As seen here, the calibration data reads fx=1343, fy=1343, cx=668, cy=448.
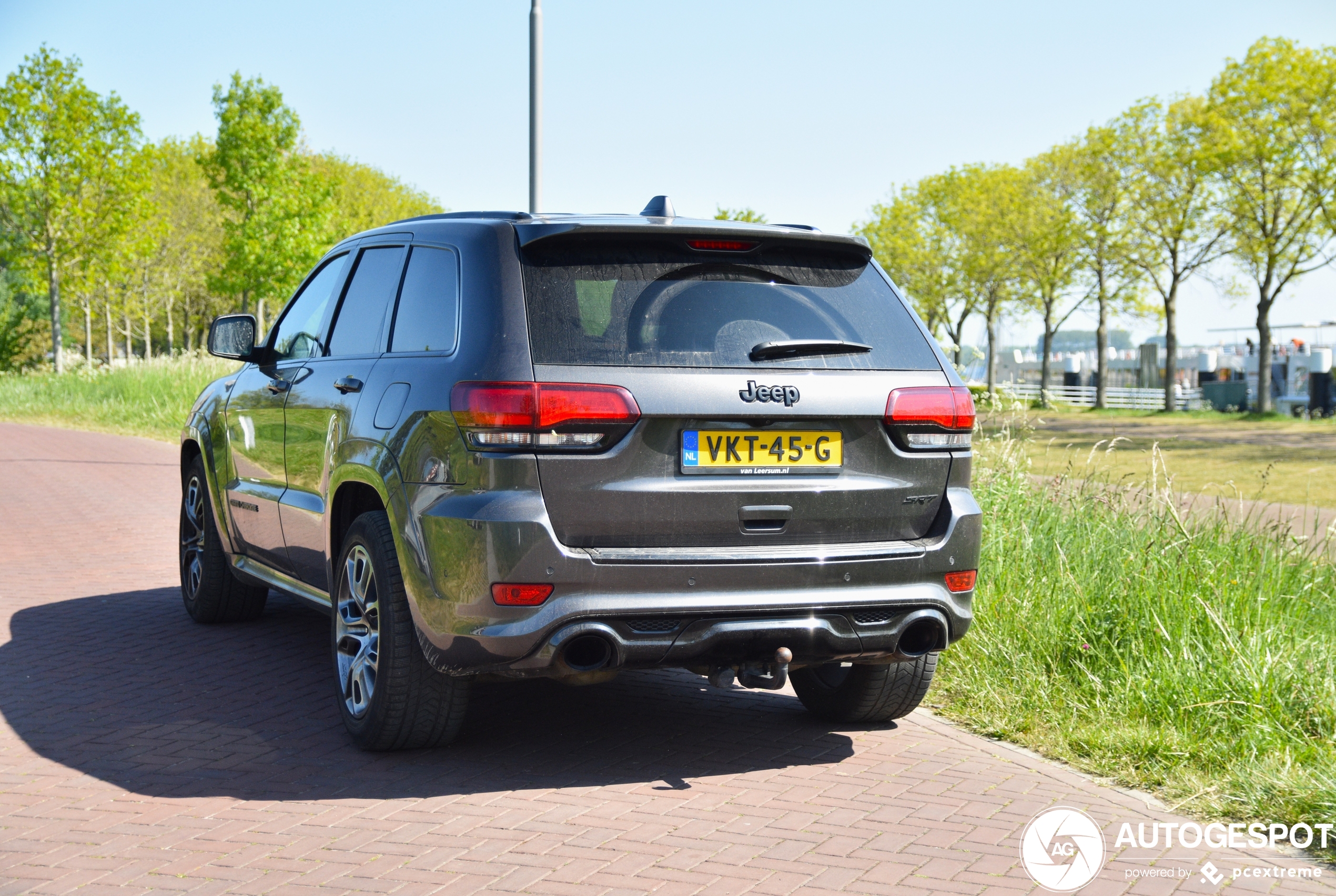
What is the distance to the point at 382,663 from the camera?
4473mm

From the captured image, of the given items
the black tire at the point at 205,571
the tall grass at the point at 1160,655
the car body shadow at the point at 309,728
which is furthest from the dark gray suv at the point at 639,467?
the black tire at the point at 205,571

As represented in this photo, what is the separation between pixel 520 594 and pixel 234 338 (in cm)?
286

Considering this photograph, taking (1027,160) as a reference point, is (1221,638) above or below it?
below

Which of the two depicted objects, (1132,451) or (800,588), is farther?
(1132,451)

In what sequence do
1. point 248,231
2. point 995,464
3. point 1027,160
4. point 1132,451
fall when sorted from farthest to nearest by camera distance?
point 1027,160 → point 248,231 → point 1132,451 → point 995,464

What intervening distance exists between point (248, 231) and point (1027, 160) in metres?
25.8

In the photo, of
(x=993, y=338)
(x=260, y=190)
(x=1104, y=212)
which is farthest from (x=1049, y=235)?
(x=260, y=190)

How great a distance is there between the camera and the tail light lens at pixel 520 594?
3967 mm

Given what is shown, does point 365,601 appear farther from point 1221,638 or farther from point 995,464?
point 995,464

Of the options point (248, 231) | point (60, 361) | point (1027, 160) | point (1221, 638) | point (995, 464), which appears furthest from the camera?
point (1027, 160)

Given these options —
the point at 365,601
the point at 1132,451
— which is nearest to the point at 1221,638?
the point at 365,601

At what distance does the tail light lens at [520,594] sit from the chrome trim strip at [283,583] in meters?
1.38

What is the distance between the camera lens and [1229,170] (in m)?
33.8

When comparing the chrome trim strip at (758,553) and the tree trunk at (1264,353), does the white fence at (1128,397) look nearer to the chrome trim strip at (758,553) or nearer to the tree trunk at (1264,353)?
the tree trunk at (1264,353)
